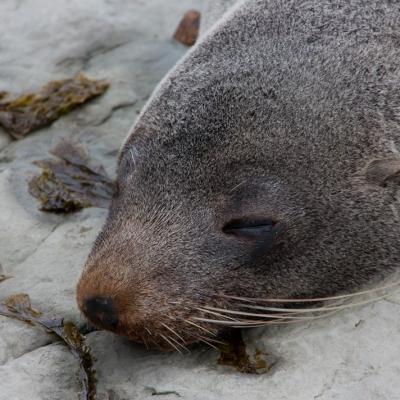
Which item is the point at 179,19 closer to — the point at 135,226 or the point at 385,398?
the point at 135,226

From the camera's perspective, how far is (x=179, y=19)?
7.98m

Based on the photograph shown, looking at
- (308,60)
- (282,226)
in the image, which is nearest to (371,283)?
(282,226)

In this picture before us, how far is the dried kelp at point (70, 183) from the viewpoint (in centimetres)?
530

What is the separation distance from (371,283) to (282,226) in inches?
24.5

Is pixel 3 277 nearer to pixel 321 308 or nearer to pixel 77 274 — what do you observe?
pixel 77 274

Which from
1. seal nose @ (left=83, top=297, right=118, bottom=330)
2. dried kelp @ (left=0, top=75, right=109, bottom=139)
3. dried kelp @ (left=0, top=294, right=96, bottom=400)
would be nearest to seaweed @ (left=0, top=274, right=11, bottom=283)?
dried kelp @ (left=0, top=294, right=96, bottom=400)

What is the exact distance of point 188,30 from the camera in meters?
7.57

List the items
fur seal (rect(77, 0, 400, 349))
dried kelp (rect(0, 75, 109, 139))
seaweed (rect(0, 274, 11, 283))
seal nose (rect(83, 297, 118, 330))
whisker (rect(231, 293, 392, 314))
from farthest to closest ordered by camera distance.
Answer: dried kelp (rect(0, 75, 109, 139)) < seaweed (rect(0, 274, 11, 283)) < whisker (rect(231, 293, 392, 314)) < fur seal (rect(77, 0, 400, 349)) < seal nose (rect(83, 297, 118, 330))

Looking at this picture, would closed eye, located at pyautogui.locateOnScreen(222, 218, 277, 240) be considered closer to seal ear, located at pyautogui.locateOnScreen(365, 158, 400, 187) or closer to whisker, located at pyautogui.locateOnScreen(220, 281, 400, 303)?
whisker, located at pyautogui.locateOnScreen(220, 281, 400, 303)

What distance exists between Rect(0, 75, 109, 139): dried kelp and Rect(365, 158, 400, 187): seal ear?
2.88 metres

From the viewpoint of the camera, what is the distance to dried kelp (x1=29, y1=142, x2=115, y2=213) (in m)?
5.30

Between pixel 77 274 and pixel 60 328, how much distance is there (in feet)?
1.80

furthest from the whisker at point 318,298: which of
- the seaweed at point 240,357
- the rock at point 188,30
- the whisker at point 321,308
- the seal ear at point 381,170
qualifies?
the rock at point 188,30

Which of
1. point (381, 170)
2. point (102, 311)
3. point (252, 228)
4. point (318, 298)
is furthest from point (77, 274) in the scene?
point (381, 170)
